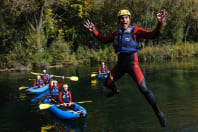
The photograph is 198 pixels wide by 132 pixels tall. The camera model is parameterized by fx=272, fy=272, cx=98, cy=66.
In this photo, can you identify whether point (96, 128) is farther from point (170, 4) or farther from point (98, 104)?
point (170, 4)

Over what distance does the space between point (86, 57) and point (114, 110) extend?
22402 millimetres

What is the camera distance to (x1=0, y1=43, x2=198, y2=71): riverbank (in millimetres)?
29953

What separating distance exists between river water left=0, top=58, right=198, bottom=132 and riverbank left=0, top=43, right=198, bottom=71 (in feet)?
33.7

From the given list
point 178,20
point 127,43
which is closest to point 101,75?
point 127,43

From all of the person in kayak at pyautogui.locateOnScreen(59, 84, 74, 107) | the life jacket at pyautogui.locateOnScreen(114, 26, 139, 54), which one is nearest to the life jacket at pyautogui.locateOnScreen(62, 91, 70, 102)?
the person in kayak at pyautogui.locateOnScreen(59, 84, 74, 107)

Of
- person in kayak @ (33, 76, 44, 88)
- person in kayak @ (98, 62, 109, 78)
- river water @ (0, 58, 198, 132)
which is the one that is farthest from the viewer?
person in kayak @ (98, 62, 109, 78)

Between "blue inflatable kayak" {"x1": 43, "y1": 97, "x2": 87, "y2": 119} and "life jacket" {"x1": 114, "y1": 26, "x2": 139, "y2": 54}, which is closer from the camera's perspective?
"life jacket" {"x1": 114, "y1": 26, "x2": 139, "y2": 54}

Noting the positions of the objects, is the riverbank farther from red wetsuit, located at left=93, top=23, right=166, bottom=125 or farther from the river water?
red wetsuit, located at left=93, top=23, right=166, bottom=125

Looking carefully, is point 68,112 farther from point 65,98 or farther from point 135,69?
point 135,69

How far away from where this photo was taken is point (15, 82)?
21.2m

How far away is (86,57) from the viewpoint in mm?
34375

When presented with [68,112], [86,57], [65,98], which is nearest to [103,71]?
[65,98]

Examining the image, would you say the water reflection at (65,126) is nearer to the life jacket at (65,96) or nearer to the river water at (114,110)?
the river water at (114,110)

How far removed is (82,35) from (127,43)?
36.0 m
